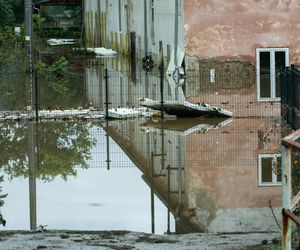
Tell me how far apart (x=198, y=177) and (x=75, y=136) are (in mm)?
5697

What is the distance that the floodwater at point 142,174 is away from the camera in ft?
41.4

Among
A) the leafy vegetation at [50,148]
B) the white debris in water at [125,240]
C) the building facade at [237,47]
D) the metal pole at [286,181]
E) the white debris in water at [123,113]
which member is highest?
the building facade at [237,47]

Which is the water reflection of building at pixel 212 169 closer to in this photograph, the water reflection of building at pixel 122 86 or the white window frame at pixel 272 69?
the white window frame at pixel 272 69

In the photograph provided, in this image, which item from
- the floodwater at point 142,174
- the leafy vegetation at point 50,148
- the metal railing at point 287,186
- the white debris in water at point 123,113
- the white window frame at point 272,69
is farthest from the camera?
the white window frame at point 272,69

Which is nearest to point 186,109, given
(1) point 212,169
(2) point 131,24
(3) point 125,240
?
(1) point 212,169

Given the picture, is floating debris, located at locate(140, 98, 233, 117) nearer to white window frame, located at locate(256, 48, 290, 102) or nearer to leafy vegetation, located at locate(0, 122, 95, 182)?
leafy vegetation, located at locate(0, 122, 95, 182)

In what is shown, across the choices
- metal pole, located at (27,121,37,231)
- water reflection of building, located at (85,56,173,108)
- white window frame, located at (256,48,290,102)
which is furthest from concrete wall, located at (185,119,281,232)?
water reflection of building, located at (85,56,173,108)

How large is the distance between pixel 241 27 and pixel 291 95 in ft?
22.5

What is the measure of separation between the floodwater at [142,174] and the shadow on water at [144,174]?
0.02 metres

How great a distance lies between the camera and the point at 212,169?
53.5 ft

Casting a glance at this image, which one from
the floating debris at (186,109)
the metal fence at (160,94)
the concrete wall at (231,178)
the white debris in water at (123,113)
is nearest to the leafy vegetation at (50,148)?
the white debris in water at (123,113)

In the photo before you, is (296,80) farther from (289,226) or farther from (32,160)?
(289,226)

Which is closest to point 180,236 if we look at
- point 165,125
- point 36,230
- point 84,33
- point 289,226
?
point 36,230

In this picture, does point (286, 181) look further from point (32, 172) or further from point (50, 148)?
point (50, 148)
